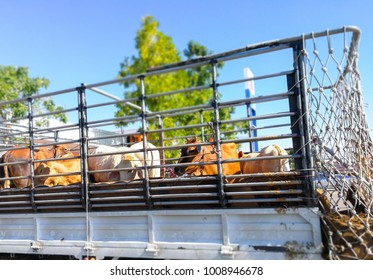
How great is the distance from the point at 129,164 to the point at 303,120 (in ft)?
6.43

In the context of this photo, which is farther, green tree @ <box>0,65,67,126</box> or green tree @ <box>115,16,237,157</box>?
green tree @ <box>115,16,237,157</box>

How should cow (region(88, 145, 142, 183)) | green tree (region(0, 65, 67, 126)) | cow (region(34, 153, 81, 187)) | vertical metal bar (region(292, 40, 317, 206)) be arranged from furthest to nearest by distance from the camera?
green tree (region(0, 65, 67, 126))
cow (region(34, 153, 81, 187))
cow (region(88, 145, 142, 183))
vertical metal bar (region(292, 40, 317, 206))

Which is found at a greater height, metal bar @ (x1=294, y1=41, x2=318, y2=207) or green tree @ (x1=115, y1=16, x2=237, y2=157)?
green tree @ (x1=115, y1=16, x2=237, y2=157)

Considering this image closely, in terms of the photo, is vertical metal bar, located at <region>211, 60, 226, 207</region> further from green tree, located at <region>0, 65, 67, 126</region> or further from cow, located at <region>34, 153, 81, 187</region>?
green tree, located at <region>0, 65, 67, 126</region>

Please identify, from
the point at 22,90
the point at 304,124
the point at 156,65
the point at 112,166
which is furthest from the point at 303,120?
the point at 22,90

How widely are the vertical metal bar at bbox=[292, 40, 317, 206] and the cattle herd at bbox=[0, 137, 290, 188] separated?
29 cm

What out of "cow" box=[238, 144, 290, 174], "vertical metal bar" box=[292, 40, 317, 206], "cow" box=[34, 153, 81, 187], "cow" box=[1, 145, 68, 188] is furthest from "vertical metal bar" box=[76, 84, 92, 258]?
"vertical metal bar" box=[292, 40, 317, 206]

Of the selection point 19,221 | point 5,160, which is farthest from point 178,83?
point 19,221

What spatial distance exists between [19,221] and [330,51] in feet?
11.5

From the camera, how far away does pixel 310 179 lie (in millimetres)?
2566

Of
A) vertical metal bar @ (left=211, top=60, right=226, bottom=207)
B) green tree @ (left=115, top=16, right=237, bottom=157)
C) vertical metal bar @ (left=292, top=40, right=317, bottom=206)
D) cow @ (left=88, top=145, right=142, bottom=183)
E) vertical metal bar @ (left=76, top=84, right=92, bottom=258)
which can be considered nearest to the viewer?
vertical metal bar @ (left=292, top=40, right=317, bottom=206)

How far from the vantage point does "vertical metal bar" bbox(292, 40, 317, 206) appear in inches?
101

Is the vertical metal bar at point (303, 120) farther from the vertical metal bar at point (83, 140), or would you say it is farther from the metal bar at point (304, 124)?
the vertical metal bar at point (83, 140)
